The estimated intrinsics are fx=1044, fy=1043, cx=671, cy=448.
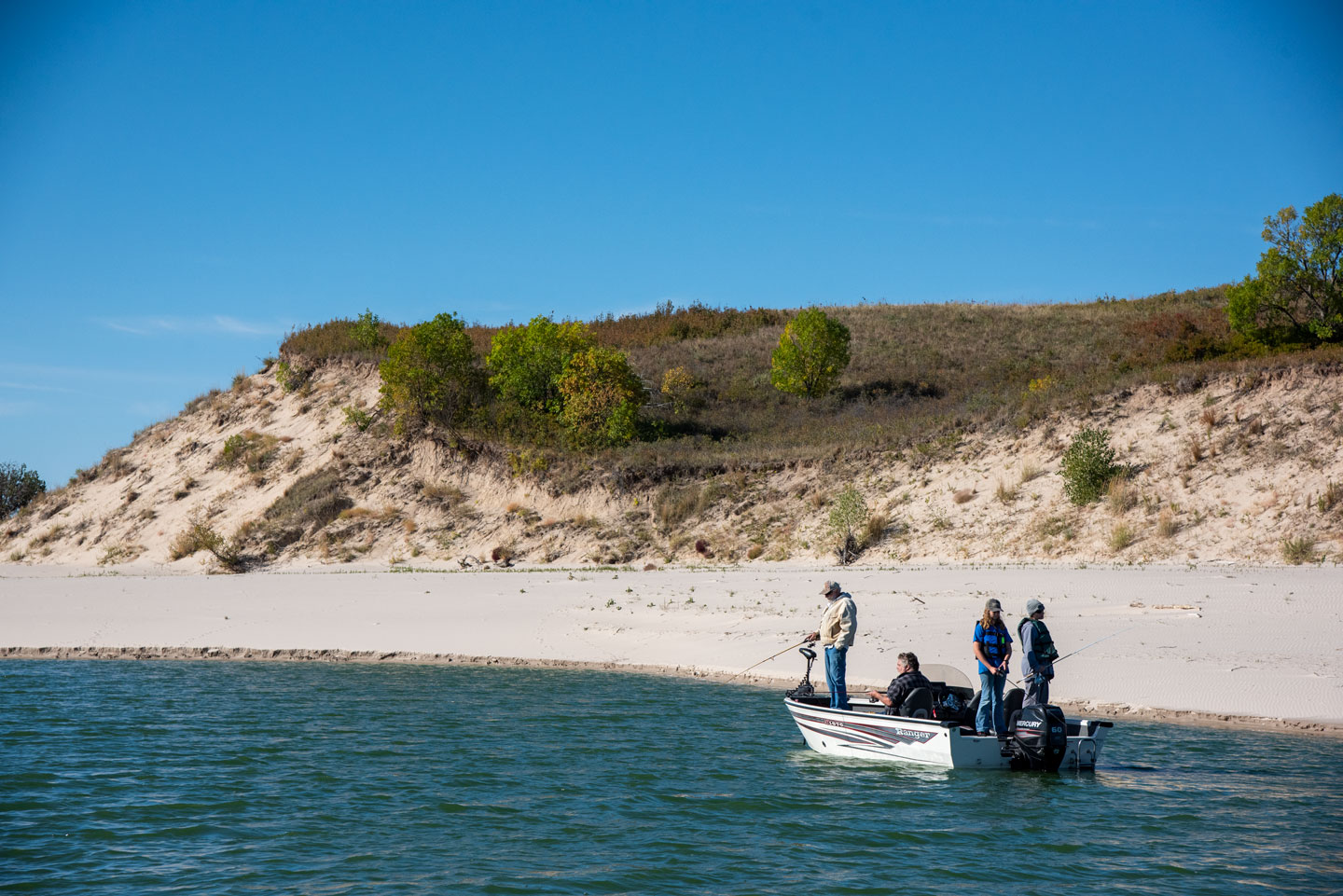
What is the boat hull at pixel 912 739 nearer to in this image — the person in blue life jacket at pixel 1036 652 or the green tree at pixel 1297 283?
the person in blue life jacket at pixel 1036 652

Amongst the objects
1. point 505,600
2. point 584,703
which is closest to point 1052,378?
point 505,600

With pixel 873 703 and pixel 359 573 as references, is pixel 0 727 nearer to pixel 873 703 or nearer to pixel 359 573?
pixel 873 703

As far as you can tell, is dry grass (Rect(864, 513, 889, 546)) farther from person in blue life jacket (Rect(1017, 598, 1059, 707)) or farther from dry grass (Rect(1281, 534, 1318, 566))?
person in blue life jacket (Rect(1017, 598, 1059, 707))

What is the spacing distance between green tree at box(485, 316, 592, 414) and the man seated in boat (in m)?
31.0

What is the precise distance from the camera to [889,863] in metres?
9.90

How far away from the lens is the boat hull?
503 inches

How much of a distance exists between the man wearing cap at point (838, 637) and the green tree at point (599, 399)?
27729 mm

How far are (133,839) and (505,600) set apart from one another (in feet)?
51.0

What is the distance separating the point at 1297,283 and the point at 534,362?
29260 mm

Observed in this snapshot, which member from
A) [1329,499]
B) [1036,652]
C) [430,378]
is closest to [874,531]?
[1329,499]

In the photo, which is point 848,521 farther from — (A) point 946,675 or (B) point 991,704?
(B) point 991,704

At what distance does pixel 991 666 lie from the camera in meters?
12.8

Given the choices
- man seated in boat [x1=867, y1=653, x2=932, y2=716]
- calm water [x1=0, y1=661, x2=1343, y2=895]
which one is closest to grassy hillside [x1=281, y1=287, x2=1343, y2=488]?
calm water [x1=0, y1=661, x2=1343, y2=895]

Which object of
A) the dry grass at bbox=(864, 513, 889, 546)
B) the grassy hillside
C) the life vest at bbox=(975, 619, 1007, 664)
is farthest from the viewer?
the grassy hillside
